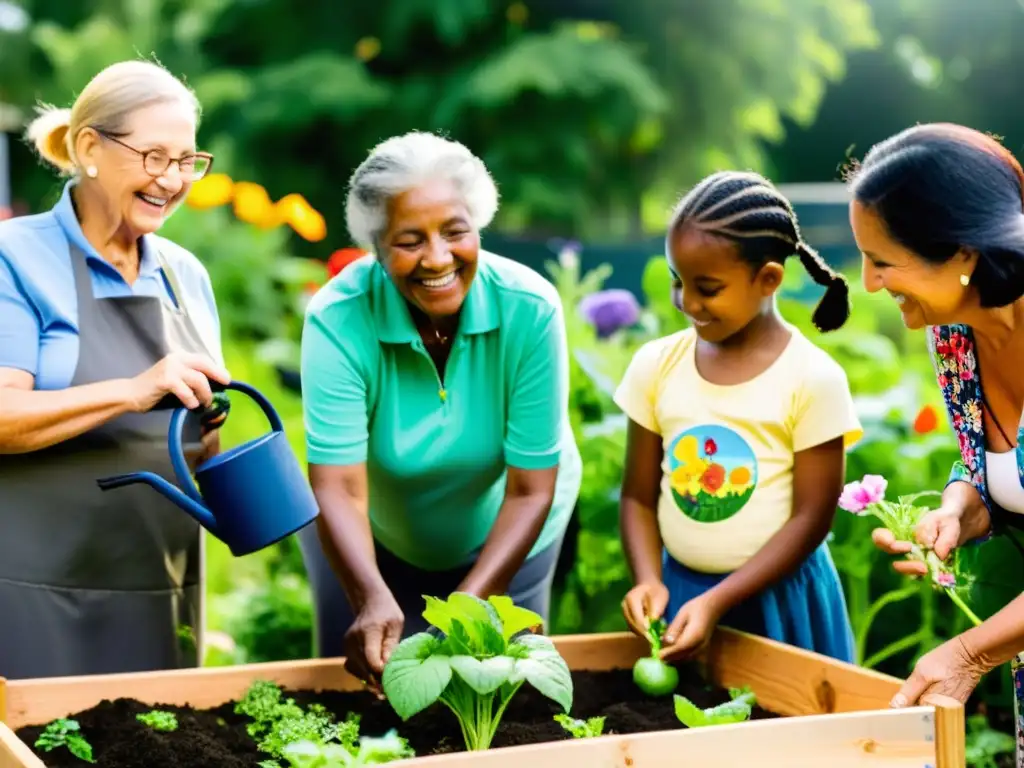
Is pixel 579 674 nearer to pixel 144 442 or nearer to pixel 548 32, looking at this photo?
pixel 144 442

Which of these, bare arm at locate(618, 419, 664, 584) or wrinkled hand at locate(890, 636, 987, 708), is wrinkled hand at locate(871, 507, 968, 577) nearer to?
wrinkled hand at locate(890, 636, 987, 708)

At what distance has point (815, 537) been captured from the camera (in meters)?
2.39

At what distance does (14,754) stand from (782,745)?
1.08m

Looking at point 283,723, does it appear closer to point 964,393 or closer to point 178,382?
point 178,382

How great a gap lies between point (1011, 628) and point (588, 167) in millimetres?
8348

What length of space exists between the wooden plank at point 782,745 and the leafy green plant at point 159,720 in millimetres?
683

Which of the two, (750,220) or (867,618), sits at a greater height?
(750,220)

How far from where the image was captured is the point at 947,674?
6.38 ft

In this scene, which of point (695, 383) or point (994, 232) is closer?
point (994, 232)

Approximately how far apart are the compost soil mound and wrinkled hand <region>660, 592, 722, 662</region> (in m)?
0.09

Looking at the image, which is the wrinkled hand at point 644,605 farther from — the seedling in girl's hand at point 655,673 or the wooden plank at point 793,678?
the wooden plank at point 793,678

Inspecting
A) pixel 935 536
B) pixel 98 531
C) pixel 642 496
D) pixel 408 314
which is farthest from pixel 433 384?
pixel 935 536

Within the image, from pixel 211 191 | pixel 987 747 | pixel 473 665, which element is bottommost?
pixel 987 747

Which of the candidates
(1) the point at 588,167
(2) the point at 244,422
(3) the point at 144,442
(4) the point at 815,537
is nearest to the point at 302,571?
(2) the point at 244,422
